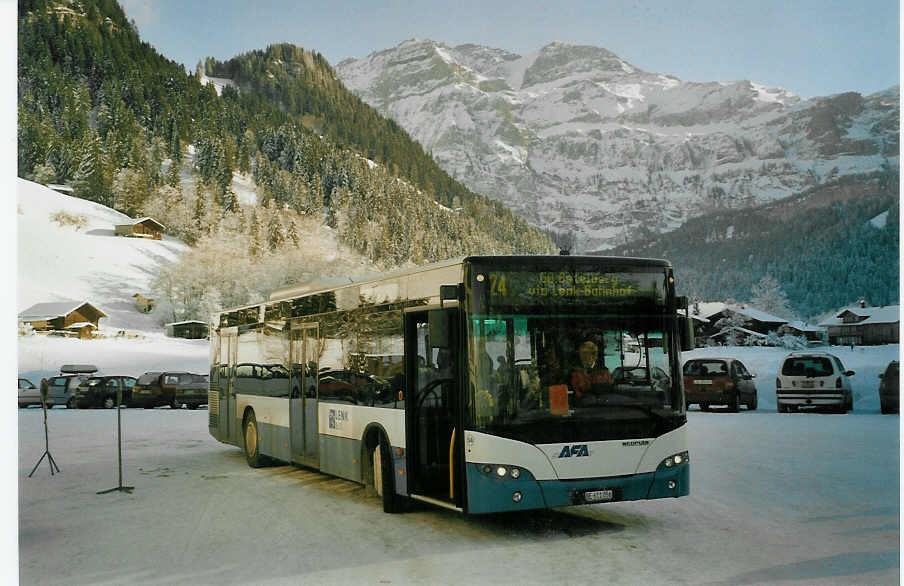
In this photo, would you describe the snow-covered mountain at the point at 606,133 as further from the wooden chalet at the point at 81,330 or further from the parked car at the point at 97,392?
the parked car at the point at 97,392

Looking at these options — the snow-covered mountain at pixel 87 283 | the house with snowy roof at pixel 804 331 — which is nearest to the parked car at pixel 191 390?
the snow-covered mountain at pixel 87 283

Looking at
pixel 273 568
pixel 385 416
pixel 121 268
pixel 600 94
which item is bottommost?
pixel 273 568

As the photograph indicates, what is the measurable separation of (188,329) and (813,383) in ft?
92.5

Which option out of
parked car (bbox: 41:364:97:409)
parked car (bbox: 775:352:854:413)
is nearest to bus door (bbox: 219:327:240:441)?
parked car (bbox: 775:352:854:413)

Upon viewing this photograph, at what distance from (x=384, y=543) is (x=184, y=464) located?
27.6ft

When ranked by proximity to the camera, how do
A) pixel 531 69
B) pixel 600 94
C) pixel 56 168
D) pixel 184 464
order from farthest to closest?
pixel 531 69 → pixel 600 94 → pixel 56 168 → pixel 184 464

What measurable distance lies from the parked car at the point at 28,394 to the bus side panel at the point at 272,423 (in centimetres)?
2013

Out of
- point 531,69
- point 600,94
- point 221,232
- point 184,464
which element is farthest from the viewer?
point 531,69

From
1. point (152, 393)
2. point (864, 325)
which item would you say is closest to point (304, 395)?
point (152, 393)

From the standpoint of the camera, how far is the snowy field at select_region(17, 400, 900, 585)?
8336 mm

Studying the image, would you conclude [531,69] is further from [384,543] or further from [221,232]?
[384,543]

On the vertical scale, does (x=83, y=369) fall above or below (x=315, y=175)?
below
